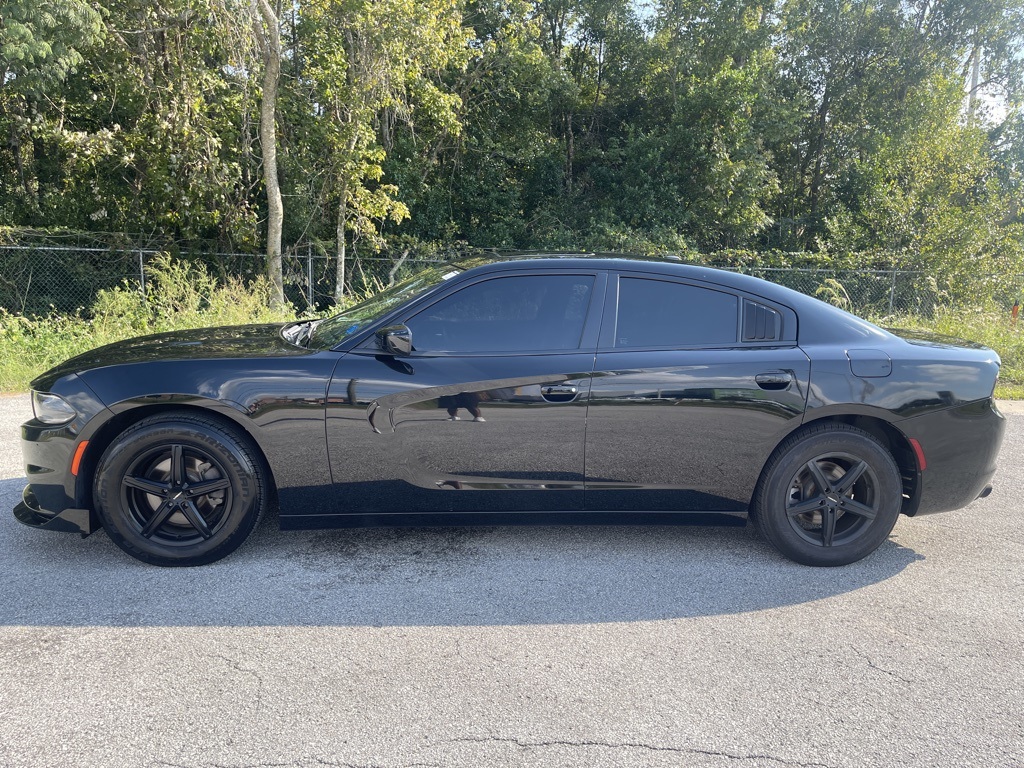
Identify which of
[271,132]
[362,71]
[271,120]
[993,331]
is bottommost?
[993,331]

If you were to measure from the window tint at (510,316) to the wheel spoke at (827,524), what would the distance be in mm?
1557

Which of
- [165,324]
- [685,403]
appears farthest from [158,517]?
[165,324]

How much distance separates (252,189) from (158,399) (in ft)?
44.6

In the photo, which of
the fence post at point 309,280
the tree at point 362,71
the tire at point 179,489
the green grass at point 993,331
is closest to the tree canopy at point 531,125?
the tree at point 362,71

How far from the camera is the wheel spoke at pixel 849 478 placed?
3.94 meters

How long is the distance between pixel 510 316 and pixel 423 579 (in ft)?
4.53

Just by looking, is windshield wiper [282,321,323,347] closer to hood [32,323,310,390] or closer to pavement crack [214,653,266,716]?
hood [32,323,310,390]

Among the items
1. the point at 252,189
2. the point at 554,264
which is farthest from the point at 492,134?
the point at 554,264

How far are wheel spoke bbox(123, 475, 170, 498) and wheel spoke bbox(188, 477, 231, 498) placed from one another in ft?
0.38

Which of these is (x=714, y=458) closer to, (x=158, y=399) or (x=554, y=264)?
(x=554, y=264)

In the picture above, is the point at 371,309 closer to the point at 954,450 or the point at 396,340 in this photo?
the point at 396,340

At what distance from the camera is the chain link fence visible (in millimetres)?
14266

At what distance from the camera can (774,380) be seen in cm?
388

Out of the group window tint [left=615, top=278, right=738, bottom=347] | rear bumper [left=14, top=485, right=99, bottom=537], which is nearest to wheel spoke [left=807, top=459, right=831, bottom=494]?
window tint [left=615, top=278, right=738, bottom=347]
